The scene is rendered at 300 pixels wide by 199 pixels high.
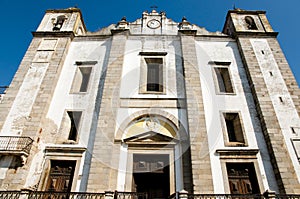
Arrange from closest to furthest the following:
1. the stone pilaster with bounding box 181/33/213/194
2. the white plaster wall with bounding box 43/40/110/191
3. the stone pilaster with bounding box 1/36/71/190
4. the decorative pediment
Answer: the stone pilaster with bounding box 181/33/213/194 < the stone pilaster with bounding box 1/36/71/190 < the decorative pediment < the white plaster wall with bounding box 43/40/110/191

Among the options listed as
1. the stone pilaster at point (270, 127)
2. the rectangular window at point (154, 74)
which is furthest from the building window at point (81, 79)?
the stone pilaster at point (270, 127)

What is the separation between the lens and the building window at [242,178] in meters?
9.20

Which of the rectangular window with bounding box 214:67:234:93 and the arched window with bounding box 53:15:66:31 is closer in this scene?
the rectangular window with bounding box 214:67:234:93

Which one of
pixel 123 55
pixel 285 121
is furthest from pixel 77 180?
pixel 285 121

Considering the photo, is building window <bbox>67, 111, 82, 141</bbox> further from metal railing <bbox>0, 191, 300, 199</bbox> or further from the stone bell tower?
the stone bell tower

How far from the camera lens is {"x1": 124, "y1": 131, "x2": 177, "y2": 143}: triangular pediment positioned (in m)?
10.2

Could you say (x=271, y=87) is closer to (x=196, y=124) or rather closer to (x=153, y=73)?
(x=196, y=124)

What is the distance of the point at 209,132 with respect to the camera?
10422mm

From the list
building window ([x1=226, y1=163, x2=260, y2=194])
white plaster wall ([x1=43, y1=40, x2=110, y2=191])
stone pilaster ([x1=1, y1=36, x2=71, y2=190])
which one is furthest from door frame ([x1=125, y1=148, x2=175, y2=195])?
stone pilaster ([x1=1, y1=36, x2=71, y2=190])

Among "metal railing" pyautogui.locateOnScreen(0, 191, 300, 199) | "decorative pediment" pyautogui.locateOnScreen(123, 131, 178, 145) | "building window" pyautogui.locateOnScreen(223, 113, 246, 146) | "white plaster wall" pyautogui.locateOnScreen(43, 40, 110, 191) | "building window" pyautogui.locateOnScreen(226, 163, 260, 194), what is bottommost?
"metal railing" pyautogui.locateOnScreen(0, 191, 300, 199)

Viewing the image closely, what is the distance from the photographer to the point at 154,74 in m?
13.5

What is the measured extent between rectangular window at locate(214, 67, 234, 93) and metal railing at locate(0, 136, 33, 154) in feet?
32.6

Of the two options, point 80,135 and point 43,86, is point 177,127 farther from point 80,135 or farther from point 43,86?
point 43,86

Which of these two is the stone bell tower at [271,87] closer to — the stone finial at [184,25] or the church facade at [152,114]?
the church facade at [152,114]
